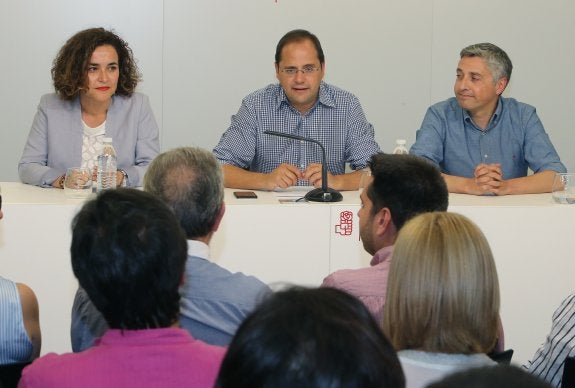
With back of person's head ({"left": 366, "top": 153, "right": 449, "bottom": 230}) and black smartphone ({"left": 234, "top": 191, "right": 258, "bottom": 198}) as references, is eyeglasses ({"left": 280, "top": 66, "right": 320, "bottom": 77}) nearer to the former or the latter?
black smartphone ({"left": 234, "top": 191, "right": 258, "bottom": 198})

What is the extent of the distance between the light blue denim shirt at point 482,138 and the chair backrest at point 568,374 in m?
2.43

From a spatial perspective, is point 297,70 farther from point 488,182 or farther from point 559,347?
point 559,347

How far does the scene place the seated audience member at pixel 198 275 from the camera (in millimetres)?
2125

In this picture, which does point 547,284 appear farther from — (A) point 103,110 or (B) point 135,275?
(B) point 135,275

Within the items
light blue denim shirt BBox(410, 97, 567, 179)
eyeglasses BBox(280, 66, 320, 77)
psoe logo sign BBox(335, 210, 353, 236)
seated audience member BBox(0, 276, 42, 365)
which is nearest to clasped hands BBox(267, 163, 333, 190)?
psoe logo sign BBox(335, 210, 353, 236)

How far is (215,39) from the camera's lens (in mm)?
5277

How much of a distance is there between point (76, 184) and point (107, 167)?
0.26 m

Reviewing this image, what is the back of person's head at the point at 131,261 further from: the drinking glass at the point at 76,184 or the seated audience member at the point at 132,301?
the drinking glass at the point at 76,184

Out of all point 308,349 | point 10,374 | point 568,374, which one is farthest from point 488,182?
point 308,349

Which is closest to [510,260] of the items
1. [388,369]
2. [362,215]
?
[362,215]

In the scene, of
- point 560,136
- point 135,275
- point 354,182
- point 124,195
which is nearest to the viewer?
point 135,275

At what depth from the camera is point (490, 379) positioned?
0.79m

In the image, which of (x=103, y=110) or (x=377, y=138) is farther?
(x=377, y=138)

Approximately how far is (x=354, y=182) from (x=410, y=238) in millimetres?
2246
